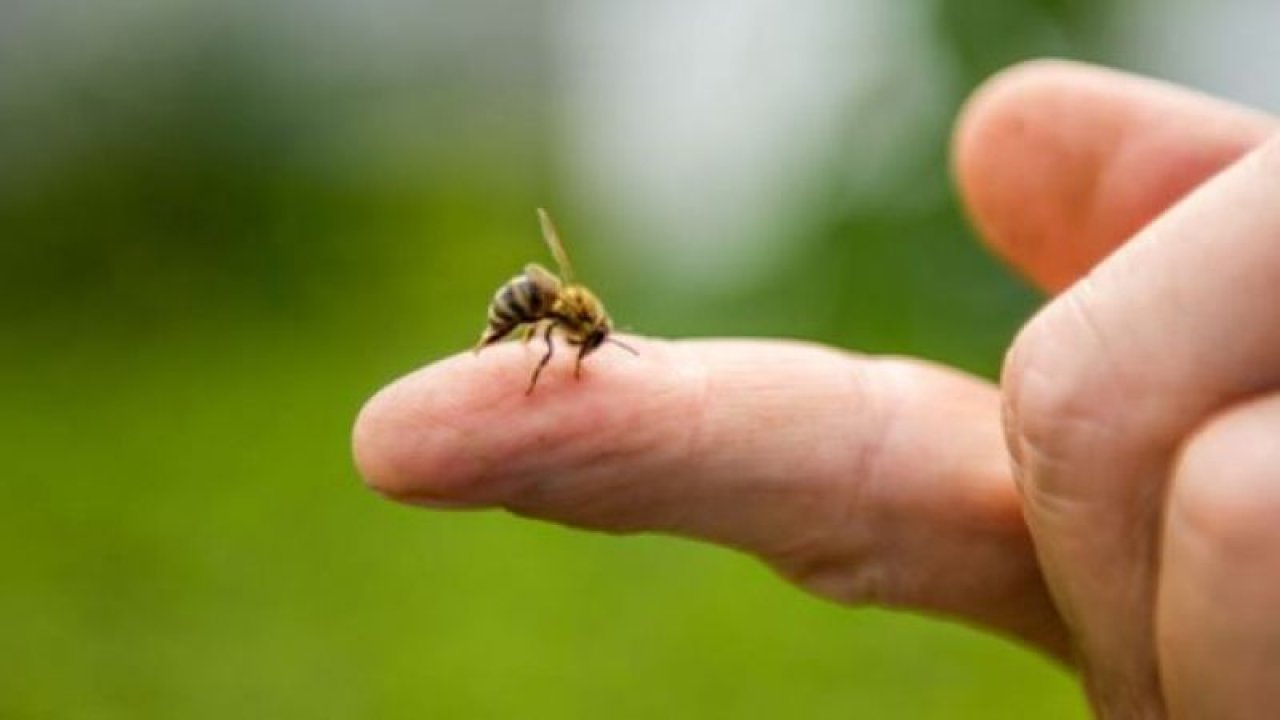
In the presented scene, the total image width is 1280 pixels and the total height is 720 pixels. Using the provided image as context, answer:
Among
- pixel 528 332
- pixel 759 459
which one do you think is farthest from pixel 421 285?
pixel 759 459

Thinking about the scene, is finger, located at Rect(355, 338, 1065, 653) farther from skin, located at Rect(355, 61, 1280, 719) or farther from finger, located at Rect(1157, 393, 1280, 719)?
finger, located at Rect(1157, 393, 1280, 719)

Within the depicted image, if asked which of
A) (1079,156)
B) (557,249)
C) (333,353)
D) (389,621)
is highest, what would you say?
(557,249)

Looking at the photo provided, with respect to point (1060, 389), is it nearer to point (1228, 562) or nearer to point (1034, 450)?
point (1034, 450)

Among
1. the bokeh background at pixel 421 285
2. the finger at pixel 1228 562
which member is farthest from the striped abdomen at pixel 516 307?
the bokeh background at pixel 421 285

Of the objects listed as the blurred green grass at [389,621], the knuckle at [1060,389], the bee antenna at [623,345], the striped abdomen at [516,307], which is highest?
the striped abdomen at [516,307]

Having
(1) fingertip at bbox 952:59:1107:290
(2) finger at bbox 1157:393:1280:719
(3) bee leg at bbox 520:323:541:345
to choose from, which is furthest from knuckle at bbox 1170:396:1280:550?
(1) fingertip at bbox 952:59:1107:290

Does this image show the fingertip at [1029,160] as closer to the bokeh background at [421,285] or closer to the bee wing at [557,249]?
the bee wing at [557,249]
